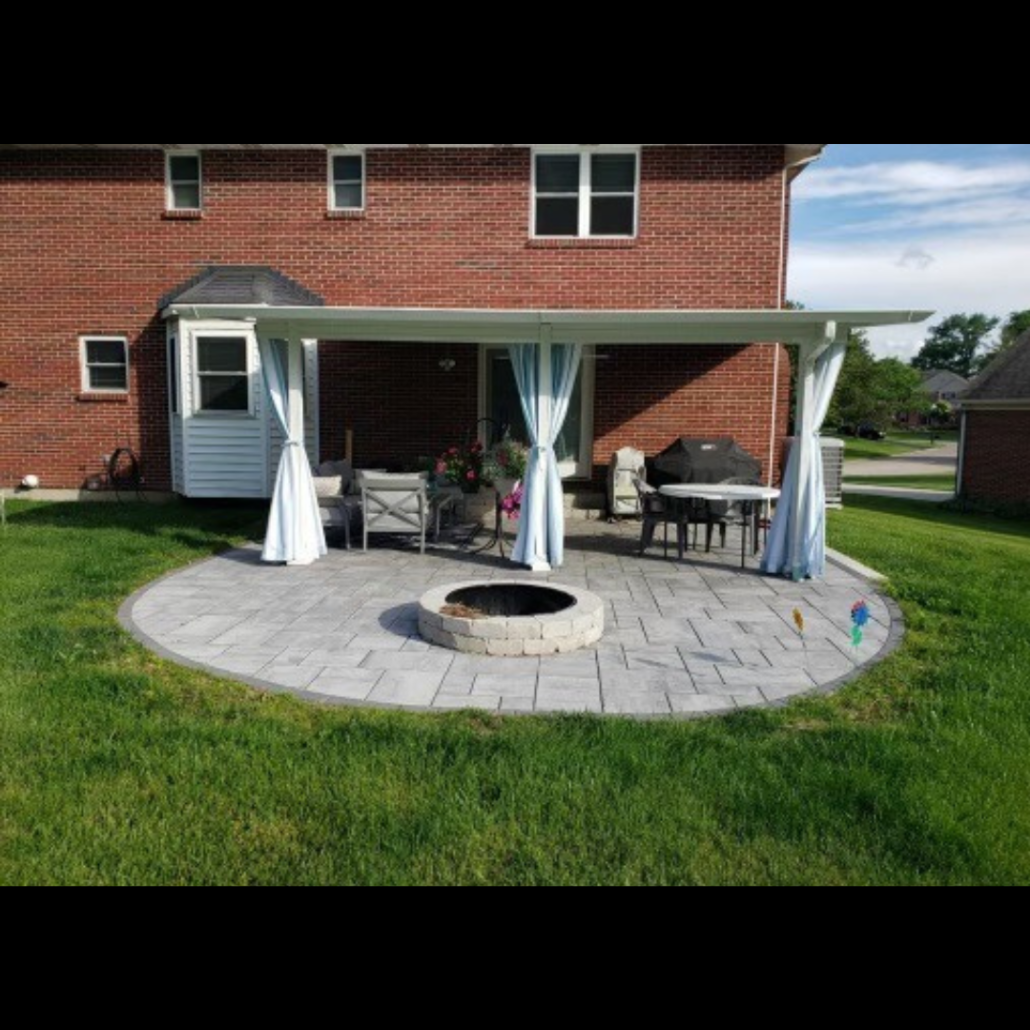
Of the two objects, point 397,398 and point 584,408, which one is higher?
point 397,398

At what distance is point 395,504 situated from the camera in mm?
9344

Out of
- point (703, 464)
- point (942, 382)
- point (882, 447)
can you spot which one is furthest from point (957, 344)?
point (703, 464)

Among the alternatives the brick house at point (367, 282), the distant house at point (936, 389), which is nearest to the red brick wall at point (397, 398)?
the brick house at point (367, 282)

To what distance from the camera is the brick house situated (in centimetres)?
1232

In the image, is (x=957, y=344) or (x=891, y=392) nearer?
(x=891, y=392)

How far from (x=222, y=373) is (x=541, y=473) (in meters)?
6.57

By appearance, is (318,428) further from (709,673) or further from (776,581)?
(709,673)

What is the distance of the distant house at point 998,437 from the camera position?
765 inches

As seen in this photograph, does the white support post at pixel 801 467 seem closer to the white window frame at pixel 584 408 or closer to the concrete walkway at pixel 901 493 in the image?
the white window frame at pixel 584 408

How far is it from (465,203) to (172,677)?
9.58 m

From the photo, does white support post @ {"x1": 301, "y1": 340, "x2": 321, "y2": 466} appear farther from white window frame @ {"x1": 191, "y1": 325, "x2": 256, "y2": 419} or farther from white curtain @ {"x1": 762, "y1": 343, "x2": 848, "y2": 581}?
white curtain @ {"x1": 762, "y1": 343, "x2": 848, "y2": 581}

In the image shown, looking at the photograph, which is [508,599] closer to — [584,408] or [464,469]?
[464,469]

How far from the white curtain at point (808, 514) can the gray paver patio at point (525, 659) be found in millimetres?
267
